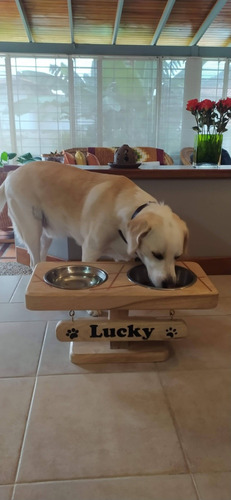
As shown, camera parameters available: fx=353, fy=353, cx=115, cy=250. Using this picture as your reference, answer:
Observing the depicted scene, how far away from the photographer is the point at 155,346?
1.54 meters

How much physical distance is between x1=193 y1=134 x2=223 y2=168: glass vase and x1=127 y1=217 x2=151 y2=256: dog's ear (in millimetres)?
1312

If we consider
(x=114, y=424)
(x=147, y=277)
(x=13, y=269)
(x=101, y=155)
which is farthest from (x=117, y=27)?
(x=114, y=424)

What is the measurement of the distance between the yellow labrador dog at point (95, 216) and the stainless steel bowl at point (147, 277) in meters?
0.07

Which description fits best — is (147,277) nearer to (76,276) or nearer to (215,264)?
(76,276)

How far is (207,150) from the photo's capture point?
2.56 metres

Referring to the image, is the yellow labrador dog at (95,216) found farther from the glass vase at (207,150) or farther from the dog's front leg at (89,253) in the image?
the glass vase at (207,150)

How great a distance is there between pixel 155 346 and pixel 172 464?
559 mm

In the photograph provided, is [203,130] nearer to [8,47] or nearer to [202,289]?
[202,289]

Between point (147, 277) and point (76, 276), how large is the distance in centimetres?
33

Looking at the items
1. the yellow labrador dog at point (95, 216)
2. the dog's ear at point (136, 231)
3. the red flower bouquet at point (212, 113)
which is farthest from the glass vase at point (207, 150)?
the dog's ear at point (136, 231)

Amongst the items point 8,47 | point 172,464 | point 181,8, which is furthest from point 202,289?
point 8,47

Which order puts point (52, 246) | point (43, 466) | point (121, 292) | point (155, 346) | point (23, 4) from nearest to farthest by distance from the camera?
point (43, 466) < point (121, 292) < point (155, 346) < point (52, 246) < point (23, 4)

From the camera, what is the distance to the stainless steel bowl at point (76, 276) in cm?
153

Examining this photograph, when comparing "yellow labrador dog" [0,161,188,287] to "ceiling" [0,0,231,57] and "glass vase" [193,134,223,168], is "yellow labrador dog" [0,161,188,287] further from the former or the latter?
"ceiling" [0,0,231,57]
